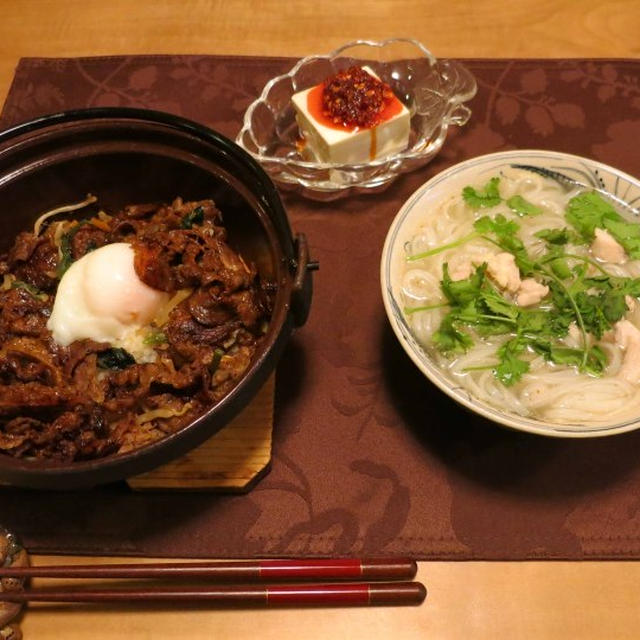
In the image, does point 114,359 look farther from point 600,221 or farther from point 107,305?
point 600,221

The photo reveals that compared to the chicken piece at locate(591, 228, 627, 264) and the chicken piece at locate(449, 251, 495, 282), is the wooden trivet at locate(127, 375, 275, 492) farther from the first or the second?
the chicken piece at locate(591, 228, 627, 264)

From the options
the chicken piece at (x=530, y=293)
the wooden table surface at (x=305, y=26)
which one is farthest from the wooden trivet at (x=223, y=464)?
the wooden table surface at (x=305, y=26)

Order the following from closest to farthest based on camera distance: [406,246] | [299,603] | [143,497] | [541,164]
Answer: [299,603] < [143,497] < [406,246] < [541,164]

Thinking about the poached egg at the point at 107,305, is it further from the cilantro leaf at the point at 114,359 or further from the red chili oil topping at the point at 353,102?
the red chili oil topping at the point at 353,102

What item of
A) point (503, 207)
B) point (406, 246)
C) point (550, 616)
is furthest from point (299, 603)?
point (503, 207)

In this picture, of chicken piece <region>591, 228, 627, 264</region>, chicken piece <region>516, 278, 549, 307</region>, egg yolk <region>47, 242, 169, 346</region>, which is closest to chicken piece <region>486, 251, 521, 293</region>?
chicken piece <region>516, 278, 549, 307</region>

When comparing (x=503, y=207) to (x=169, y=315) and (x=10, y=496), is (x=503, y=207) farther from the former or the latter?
(x=10, y=496)
